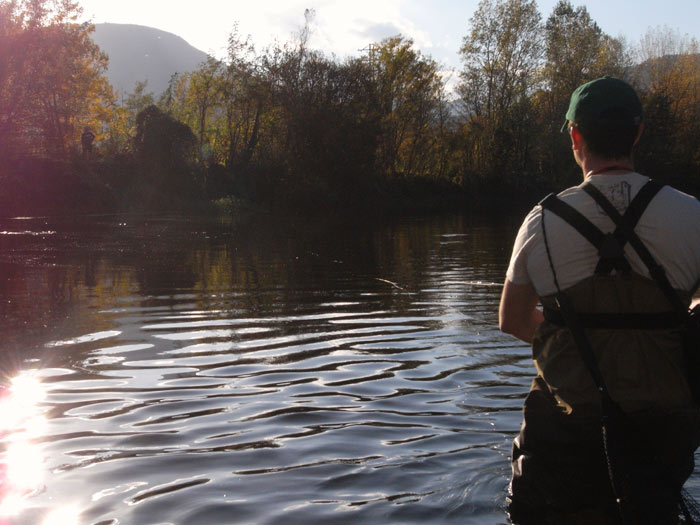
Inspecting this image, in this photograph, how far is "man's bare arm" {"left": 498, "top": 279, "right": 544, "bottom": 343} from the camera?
3184 mm

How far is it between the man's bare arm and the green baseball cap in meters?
0.66

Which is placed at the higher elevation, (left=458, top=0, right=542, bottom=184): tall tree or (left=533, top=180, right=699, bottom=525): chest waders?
(left=458, top=0, right=542, bottom=184): tall tree

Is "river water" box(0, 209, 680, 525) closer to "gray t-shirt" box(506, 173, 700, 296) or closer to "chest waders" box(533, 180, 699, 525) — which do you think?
"chest waders" box(533, 180, 699, 525)

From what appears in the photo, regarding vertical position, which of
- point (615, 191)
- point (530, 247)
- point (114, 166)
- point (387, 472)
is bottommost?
point (387, 472)

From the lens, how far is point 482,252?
21.5 meters

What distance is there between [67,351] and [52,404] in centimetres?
235

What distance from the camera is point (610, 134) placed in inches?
122

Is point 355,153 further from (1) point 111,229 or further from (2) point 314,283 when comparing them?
(2) point 314,283

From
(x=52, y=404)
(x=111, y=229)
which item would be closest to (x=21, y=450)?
(x=52, y=404)

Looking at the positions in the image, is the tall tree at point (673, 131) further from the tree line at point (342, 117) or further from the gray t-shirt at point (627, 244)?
the gray t-shirt at point (627, 244)

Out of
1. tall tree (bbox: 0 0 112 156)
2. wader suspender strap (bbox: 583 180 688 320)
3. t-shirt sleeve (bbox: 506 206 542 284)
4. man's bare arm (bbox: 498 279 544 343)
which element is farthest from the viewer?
tall tree (bbox: 0 0 112 156)

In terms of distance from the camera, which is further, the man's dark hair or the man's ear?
the man's ear

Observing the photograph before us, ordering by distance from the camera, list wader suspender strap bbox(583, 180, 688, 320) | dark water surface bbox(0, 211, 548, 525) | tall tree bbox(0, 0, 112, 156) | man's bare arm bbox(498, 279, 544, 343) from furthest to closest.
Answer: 1. tall tree bbox(0, 0, 112, 156)
2. dark water surface bbox(0, 211, 548, 525)
3. man's bare arm bbox(498, 279, 544, 343)
4. wader suspender strap bbox(583, 180, 688, 320)

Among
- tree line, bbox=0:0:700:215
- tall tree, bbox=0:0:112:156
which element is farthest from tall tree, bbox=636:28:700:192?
tall tree, bbox=0:0:112:156
